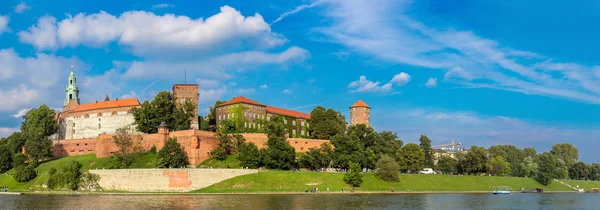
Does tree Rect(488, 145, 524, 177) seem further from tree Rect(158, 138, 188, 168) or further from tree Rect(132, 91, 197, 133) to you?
tree Rect(158, 138, 188, 168)

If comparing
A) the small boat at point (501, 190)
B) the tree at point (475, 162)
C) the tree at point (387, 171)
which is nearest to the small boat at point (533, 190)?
the small boat at point (501, 190)

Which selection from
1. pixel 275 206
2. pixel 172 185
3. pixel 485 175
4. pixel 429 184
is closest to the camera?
pixel 275 206

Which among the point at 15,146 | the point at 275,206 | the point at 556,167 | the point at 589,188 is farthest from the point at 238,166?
the point at 589,188

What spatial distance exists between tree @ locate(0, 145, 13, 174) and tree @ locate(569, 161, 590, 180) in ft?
318

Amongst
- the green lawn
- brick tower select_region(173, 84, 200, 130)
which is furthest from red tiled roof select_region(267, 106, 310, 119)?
the green lawn

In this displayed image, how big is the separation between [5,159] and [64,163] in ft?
34.9

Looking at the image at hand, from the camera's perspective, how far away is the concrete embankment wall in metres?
57.4

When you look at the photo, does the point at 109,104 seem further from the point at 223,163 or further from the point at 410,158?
the point at 410,158

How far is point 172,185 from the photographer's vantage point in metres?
57.4

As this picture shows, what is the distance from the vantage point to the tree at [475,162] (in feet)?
264

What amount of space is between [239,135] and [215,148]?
357 cm

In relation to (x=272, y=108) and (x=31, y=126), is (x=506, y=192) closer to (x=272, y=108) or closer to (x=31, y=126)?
(x=272, y=108)

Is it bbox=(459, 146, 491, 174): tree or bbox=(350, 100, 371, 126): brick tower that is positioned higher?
bbox=(350, 100, 371, 126): brick tower

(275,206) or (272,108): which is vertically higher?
(272,108)
